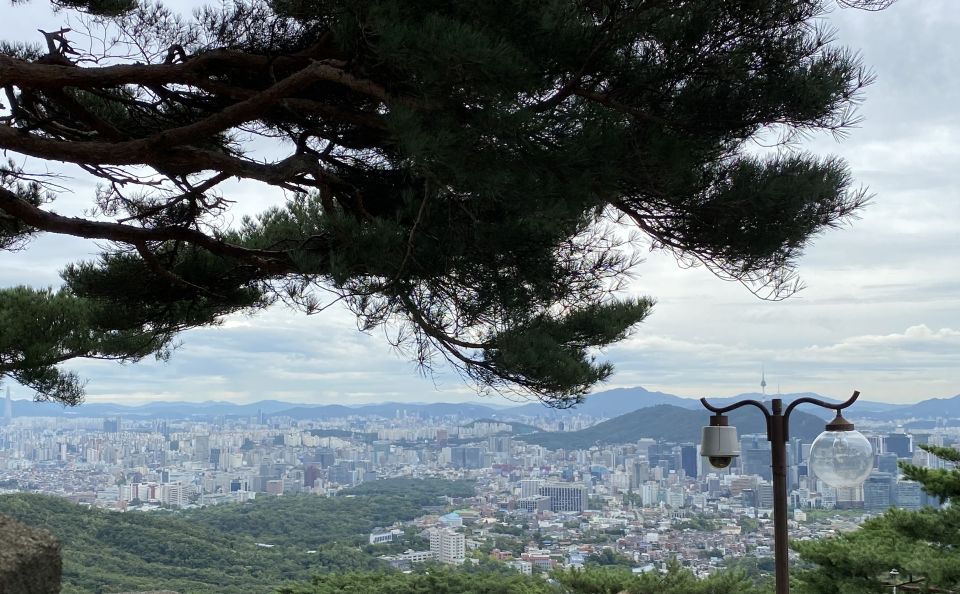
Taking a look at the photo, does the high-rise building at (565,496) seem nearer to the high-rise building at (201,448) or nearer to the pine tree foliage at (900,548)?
the pine tree foliage at (900,548)

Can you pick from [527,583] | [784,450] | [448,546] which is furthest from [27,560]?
[448,546]

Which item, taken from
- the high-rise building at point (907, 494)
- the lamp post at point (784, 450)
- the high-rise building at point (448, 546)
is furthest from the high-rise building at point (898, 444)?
the lamp post at point (784, 450)

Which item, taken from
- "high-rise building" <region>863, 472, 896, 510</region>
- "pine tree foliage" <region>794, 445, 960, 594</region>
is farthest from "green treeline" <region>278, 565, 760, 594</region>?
"high-rise building" <region>863, 472, 896, 510</region>

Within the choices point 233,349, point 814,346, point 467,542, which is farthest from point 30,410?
point 814,346

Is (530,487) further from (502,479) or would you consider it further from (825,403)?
(825,403)

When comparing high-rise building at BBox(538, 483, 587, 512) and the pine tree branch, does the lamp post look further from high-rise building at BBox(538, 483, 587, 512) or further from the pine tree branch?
high-rise building at BBox(538, 483, 587, 512)

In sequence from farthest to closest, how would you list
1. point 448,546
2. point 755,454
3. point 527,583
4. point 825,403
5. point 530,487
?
point 530,487, point 755,454, point 448,546, point 527,583, point 825,403

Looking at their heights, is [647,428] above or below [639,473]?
above
